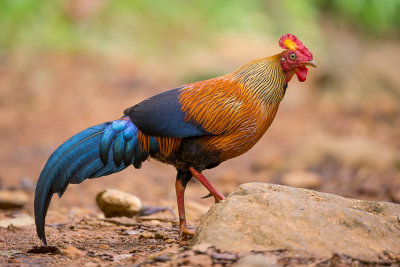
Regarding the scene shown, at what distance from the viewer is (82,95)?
482 inches

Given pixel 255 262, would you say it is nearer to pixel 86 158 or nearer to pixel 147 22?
pixel 86 158

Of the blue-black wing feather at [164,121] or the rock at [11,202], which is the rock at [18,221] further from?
the blue-black wing feather at [164,121]

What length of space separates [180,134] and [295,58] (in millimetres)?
1190

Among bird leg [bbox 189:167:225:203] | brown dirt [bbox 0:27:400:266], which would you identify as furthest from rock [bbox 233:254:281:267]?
bird leg [bbox 189:167:225:203]

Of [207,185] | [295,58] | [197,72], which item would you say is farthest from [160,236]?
[197,72]

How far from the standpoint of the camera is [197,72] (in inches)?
518

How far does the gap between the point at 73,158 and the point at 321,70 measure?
11.2 meters

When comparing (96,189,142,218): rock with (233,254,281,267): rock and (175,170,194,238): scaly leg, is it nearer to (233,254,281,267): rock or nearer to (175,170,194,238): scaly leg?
(175,170,194,238): scaly leg

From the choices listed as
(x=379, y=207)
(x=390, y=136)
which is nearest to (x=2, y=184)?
(x=379, y=207)

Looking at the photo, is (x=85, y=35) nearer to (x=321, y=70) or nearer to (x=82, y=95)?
(x=82, y=95)

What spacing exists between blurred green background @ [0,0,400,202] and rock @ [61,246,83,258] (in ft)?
15.7

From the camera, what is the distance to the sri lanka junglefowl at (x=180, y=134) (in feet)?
14.2

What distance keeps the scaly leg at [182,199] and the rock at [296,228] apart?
707mm

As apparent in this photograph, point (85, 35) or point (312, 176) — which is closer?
point (312, 176)
